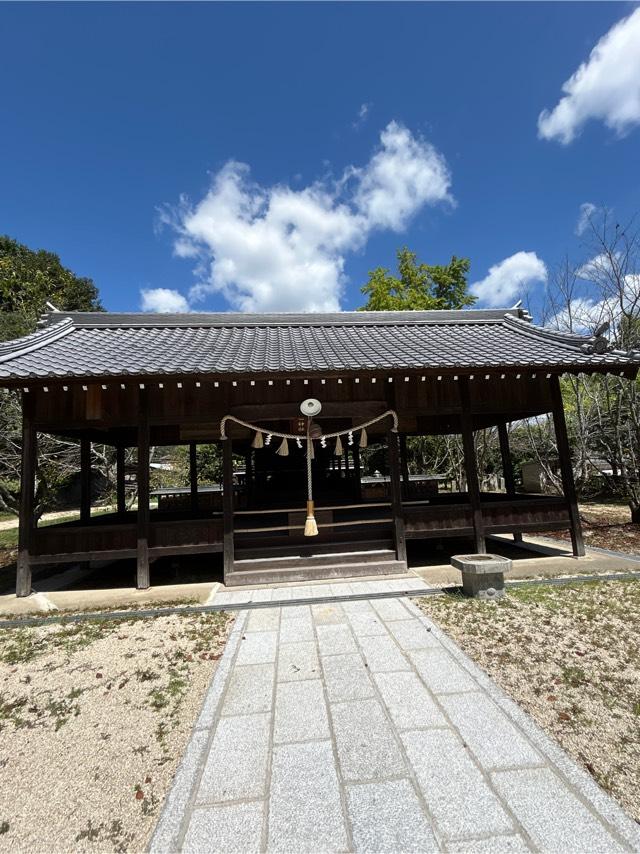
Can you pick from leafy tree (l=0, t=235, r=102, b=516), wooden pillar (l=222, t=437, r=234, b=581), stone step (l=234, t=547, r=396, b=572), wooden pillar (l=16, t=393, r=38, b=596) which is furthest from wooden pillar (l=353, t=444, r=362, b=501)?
leafy tree (l=0, t=235, r=102, b=516)

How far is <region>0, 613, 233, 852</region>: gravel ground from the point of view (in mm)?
2088

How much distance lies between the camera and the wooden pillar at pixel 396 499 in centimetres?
680

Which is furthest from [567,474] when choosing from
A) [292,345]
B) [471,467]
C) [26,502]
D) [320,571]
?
[26,502]

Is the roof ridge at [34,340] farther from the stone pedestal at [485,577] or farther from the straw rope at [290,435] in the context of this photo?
the stone pedestal at [485,577]

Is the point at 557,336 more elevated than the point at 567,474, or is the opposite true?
the point at 557,336

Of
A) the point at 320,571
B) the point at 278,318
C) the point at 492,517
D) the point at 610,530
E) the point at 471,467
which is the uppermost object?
the point at 278,318

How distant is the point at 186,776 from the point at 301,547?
15.3 feet

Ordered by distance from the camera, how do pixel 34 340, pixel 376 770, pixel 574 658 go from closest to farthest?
pixel 376 770
pixel 574 658
pixel 34 340

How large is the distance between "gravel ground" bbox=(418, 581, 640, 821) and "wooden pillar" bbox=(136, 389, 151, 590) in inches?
174

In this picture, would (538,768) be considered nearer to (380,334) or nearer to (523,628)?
(523,628)

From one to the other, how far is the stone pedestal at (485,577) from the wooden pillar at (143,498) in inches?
194

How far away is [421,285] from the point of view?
74.8ft

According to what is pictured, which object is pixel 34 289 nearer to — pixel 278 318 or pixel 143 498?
pixel 278 318

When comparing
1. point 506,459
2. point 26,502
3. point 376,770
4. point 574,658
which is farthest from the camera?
point 506,459
